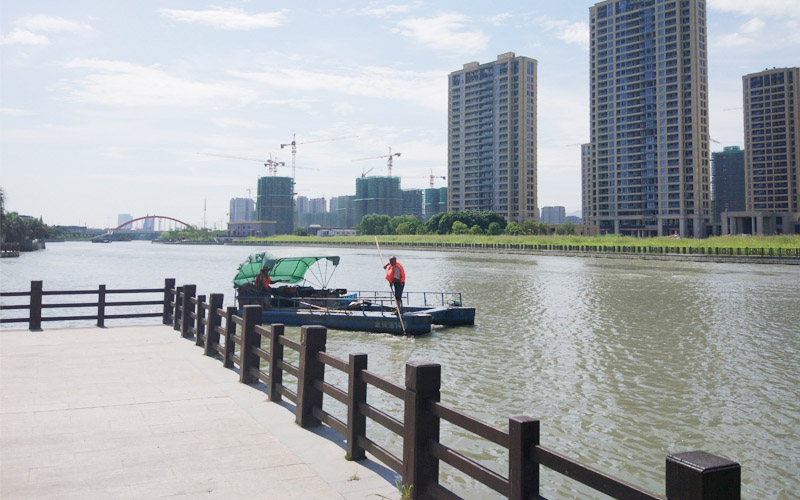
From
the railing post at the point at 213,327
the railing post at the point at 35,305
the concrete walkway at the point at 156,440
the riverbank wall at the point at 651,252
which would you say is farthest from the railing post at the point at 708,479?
the riverbank wall at the point at 651,252

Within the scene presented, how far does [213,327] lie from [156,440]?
606 centimetres

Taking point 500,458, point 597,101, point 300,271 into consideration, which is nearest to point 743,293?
point 300,271

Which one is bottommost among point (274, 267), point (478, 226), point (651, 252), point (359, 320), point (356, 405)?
point (359, 320)

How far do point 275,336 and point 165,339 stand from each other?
→ 25.3 ft

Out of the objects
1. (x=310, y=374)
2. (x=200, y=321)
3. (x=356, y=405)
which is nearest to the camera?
(x=356, y=405)

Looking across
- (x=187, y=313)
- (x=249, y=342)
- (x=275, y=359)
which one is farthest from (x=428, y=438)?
(x=187, y=313)

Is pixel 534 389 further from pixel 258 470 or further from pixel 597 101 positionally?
pixel 597 101

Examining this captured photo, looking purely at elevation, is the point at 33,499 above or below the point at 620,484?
below

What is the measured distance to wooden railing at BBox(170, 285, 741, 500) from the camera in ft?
11.0

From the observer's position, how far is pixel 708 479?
10.7ft

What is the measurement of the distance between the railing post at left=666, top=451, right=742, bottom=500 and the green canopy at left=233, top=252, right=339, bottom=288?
23655 millimetres

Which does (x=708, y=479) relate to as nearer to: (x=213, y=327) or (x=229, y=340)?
(x=229, y=340)

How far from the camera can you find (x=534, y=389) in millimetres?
15195

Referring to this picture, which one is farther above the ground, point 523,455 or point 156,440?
point 523,455
